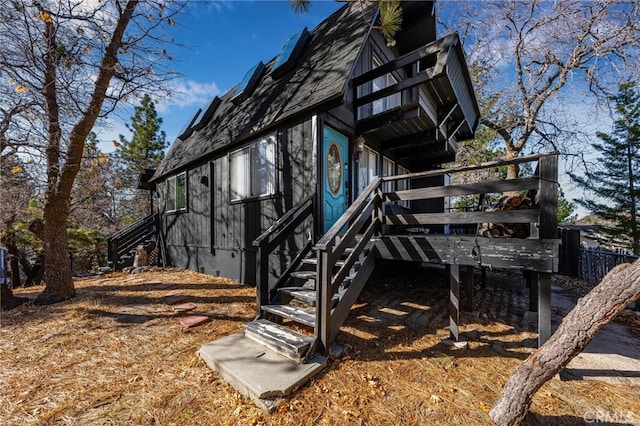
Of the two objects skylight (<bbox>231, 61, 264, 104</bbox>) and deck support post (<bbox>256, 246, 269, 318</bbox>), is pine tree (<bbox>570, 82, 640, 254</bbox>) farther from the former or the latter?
deck support post (<bbox>256, 246, 269, 318</bbox>)

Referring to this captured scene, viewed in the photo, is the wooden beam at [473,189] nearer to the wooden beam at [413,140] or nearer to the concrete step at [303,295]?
the concrete step at [303,295]

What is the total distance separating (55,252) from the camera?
17.0ft

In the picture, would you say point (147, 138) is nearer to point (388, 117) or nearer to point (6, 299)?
point (6, 299)

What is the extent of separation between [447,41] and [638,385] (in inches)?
196

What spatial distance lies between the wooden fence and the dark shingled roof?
8607 millimetres

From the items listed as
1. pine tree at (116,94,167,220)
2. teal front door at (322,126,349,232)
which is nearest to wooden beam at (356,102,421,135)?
teal front door at (322,126,349,232)

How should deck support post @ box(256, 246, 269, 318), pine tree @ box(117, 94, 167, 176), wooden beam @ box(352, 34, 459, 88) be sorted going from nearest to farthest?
deck support post @ box(256, 246, 269, 318)
wooden beam @ box(352, 34, 459, 88)
pine tree @ box(117, 94, 167, 176)

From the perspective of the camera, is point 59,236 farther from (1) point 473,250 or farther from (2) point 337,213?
(1) point 473,250

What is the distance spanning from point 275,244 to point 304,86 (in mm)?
3242

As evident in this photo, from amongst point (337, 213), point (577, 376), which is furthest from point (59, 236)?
point (577, 376)

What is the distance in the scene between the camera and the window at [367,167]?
6.37 meters

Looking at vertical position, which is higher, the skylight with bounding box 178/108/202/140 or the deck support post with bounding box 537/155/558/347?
the skylight with bounding box 178/108/202/140

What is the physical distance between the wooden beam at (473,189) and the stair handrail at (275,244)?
4.64 feet

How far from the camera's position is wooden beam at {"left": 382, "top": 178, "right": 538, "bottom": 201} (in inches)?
120
